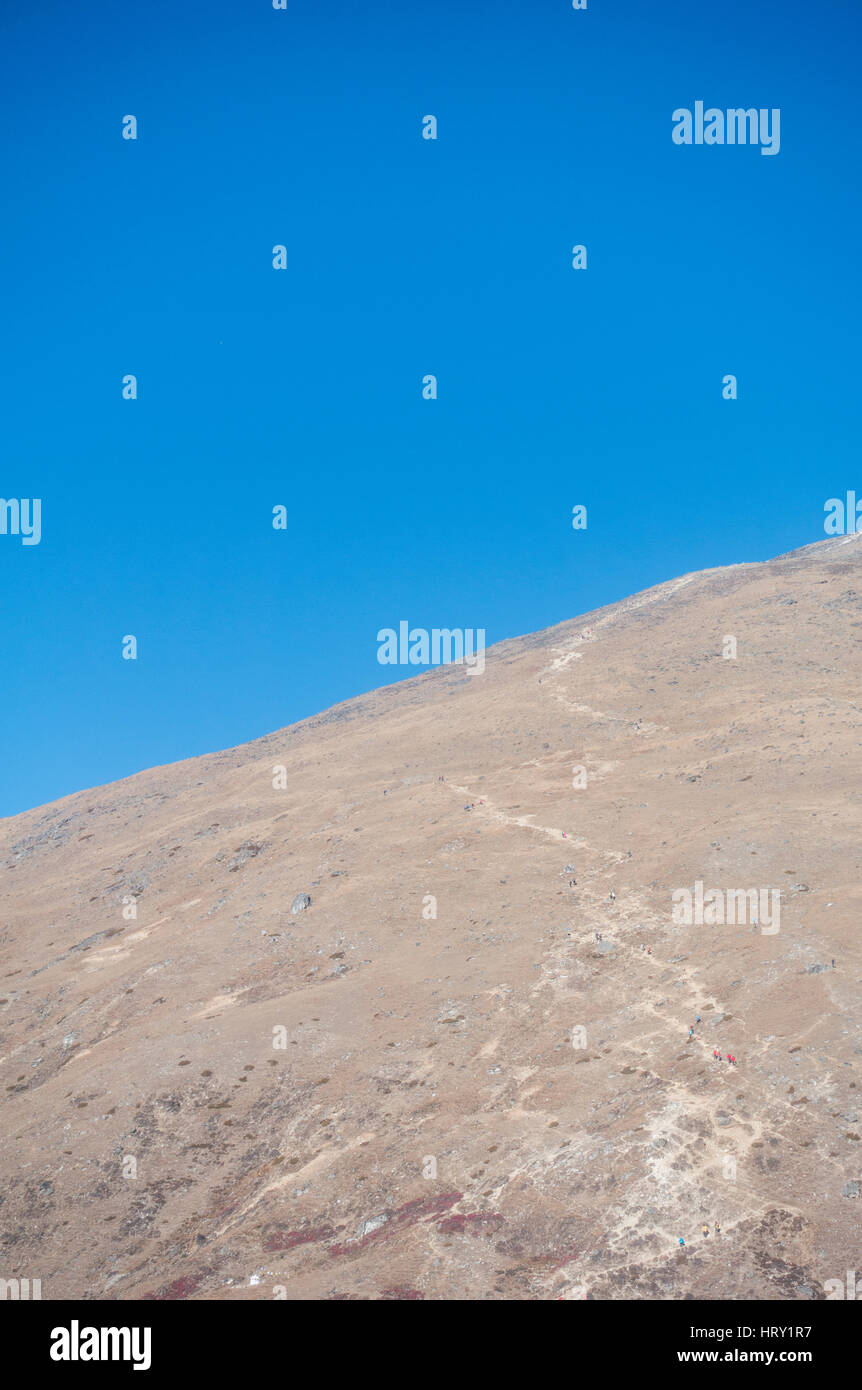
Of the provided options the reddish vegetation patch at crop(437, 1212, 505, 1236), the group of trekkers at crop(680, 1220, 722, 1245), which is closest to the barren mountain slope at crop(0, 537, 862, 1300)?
the reddish vegetation patch at crop(437, 1212, 505, 1236)

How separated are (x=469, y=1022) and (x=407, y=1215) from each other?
11.2 m

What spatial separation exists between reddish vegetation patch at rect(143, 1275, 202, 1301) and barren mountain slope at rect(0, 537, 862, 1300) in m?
0.13

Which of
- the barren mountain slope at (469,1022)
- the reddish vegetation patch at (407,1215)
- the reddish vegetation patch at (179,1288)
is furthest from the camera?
the reddish vegetation patch at (407,1215)

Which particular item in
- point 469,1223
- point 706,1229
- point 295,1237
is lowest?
point 295,1237

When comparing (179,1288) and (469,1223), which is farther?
(179,1288)

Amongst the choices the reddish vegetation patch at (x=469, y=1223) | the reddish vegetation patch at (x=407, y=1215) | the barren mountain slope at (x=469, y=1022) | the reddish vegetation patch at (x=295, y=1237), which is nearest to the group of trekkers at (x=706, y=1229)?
the barren mountain slope at (x=469, y=1022)

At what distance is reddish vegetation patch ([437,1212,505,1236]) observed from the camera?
2538cm

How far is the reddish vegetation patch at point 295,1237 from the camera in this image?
2741 cm

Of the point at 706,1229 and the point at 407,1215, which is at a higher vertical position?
the point at 706,1229

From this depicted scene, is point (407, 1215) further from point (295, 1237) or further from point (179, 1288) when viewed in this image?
point (179, 1288)

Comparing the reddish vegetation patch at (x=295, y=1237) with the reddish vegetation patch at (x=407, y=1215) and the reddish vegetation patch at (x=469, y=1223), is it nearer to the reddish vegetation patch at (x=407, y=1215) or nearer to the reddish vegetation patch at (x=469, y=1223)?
the reddish vegetation patch at (x=407, y=1215)

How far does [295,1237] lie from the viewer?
91.2ft

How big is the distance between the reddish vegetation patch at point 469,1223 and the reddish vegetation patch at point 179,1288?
7754 mm

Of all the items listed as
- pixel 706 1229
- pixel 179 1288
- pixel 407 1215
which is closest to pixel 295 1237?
pixel 179 1288
